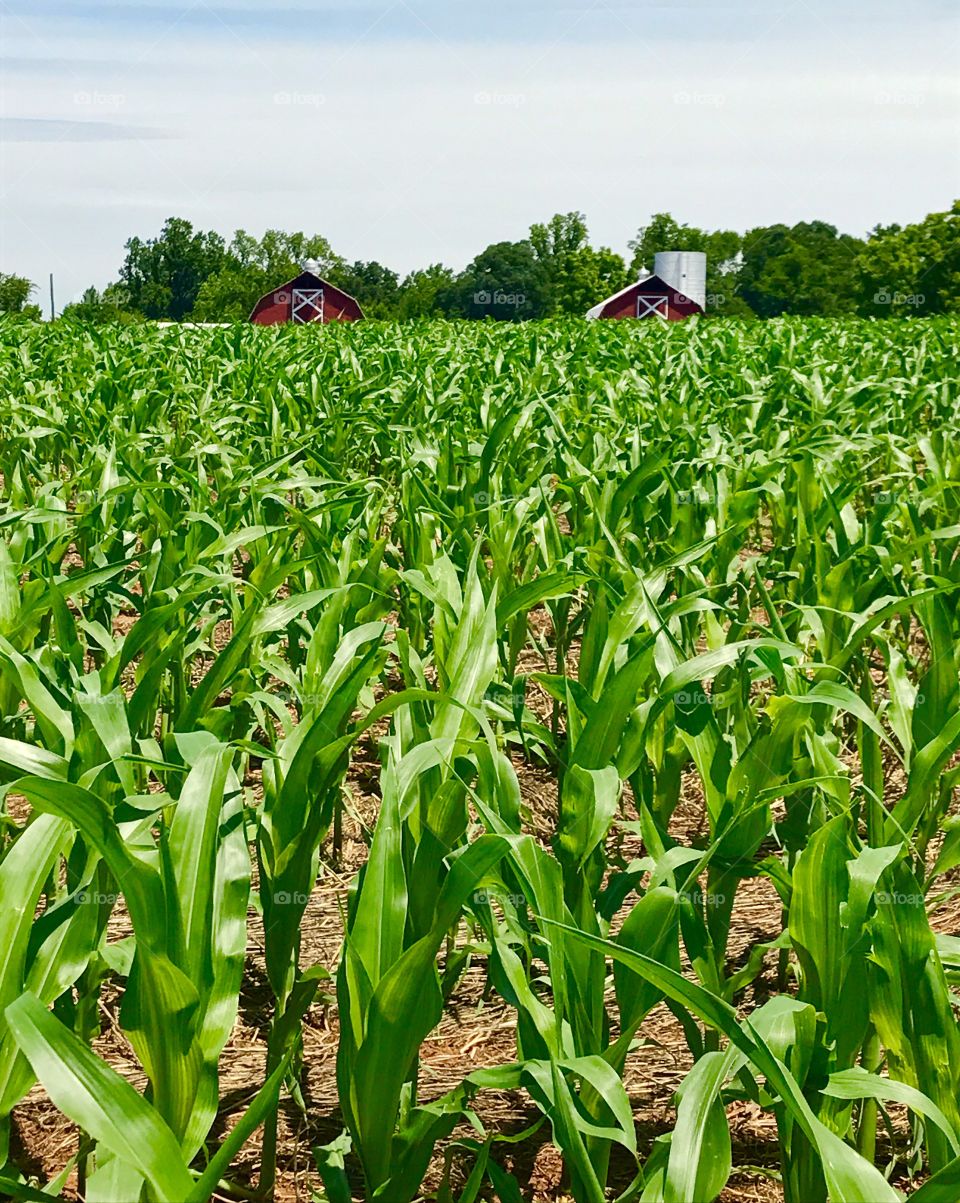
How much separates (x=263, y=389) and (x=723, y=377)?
10.5 ft

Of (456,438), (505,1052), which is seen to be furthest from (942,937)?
(456,438)

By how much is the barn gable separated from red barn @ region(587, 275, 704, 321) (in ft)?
36.4

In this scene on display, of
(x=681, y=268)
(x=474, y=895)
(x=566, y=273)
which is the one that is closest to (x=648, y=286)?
(x=681, y=268)

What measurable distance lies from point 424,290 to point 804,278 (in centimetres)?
2005

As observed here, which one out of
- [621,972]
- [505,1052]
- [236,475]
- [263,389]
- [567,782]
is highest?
[263,389]

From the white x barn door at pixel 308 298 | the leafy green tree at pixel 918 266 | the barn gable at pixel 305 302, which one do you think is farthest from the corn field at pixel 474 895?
the leafy green tree at pixel 918 266

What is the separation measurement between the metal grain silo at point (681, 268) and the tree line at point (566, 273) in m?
4.71

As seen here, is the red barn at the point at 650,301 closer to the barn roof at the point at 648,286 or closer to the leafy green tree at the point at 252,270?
the barn roof at the point at 648,286

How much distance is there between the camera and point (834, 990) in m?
1.39

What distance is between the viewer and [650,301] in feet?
166

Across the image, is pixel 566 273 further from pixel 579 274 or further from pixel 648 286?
pixel 648 286

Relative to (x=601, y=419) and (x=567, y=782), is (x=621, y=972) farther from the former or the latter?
(x=601, y=419)

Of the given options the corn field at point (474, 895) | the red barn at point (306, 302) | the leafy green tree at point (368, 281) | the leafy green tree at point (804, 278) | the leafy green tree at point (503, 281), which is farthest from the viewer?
the leafy green tree at point (368, 281)

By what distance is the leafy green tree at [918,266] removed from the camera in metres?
56.7
